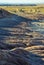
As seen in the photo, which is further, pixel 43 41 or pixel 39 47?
pixel 43 41

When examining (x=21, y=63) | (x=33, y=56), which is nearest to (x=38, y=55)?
(x=33, y=56)

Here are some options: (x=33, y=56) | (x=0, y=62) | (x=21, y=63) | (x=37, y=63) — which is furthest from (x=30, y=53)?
(x=0, y=62)

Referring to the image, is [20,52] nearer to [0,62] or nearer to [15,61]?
[15,61]

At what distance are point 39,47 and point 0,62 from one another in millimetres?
8448

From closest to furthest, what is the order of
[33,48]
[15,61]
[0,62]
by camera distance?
1. [0,62]
2. [15,61]
3. [33,48]

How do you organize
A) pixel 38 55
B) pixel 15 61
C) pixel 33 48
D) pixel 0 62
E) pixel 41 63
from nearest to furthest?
pixel 0 62 < pixel 15 61 < pixel 41 63 < pixel 38 55 < pixel 33 48

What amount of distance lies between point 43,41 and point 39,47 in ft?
12.8

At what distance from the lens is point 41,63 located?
Result: 724 inches

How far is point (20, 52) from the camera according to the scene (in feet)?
63.6

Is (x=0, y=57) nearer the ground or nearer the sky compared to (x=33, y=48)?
nearer the ground

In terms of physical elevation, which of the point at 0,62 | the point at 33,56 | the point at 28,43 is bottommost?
the point at 0,62

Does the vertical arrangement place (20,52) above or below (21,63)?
above

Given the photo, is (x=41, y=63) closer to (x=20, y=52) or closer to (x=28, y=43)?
(x=20, y=52)

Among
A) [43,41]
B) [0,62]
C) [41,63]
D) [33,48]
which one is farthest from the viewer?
[43,41]
